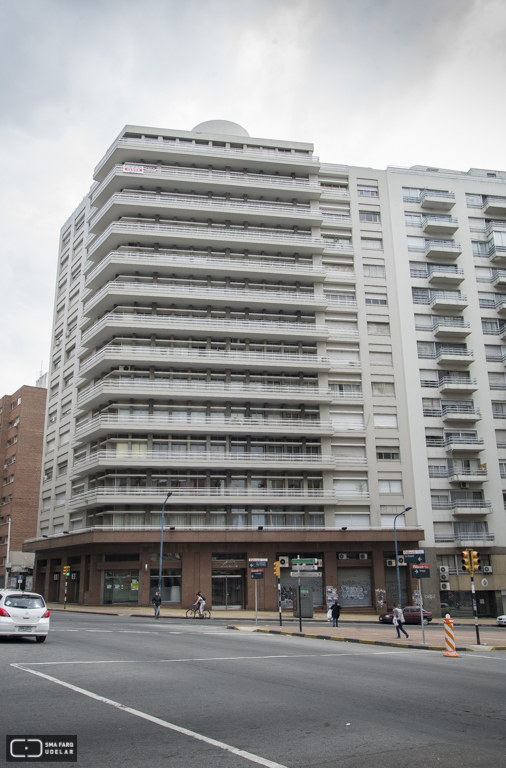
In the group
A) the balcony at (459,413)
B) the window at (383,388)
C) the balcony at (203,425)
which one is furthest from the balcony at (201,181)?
the balcony at (459,413)

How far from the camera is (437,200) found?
5788 centimetres

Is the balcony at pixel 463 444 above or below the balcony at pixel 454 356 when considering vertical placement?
below

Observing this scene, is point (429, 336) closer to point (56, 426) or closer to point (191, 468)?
point (191, 468)

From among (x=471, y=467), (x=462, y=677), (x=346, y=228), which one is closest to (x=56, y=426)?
(x=346, y=228)

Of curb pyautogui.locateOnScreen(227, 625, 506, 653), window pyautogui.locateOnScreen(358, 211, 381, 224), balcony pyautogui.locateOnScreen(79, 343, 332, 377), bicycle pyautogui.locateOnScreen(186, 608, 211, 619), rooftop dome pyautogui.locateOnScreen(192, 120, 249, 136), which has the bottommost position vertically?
bicycle pyautogui.locateOnScreen(186, 608, 211, 619)

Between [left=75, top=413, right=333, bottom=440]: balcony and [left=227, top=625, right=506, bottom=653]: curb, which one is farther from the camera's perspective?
[left=75, top=413, right=333, bottom=440]: balcony

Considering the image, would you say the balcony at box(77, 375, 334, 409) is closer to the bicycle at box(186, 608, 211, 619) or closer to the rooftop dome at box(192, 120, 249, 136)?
the bicycle at box(186, 608, 211, 619)

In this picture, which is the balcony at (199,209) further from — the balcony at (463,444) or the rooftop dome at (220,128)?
the balcony at (463,444)

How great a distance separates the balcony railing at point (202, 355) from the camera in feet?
161

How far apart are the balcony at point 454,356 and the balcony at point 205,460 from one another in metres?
13.7

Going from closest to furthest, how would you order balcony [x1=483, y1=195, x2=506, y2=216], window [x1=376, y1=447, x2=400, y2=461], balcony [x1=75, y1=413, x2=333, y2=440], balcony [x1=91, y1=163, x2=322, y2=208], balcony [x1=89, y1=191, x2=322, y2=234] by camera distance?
balcony [x1=75, y1=413, x2=333, y2=440] < window [x1=376, y1=447, x2=400, y2=461] < balcony [x1=89, y1=191, x2=322, y2=234] < balcony [x1=91, y1=163, x2=322, y2=208] < balcony [x1=483, y1=195, x2=506, y2=216]

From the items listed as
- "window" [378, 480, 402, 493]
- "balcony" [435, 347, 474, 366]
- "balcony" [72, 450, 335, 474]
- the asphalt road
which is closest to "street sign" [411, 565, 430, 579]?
the asphalt road

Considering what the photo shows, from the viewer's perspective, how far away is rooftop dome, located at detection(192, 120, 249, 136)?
190 ft

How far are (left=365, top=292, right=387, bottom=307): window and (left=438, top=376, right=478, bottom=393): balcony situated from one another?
338 inches
